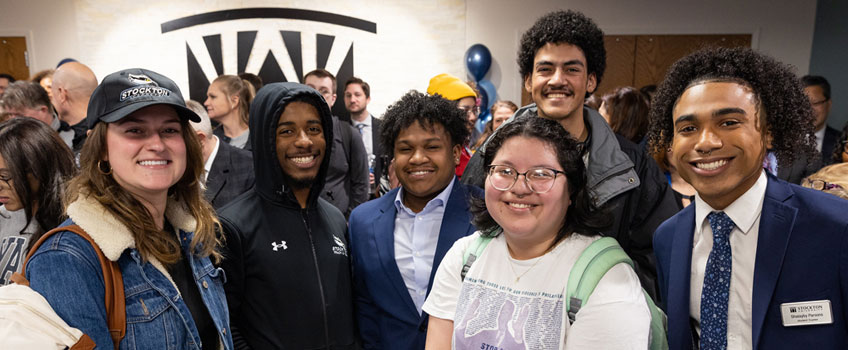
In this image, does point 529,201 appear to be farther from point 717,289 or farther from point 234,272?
point 234,272

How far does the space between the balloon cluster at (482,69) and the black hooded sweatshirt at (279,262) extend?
517 cm

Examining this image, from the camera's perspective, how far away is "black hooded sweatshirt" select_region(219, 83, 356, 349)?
1758mm

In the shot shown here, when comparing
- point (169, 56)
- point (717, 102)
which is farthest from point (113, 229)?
point (169, 56)

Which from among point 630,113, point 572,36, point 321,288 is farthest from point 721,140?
point 630,113

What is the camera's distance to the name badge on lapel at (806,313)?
1245mm

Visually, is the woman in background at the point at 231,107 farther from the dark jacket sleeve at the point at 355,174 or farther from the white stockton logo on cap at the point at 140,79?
the white stockton logo on cap at the point at 140,79

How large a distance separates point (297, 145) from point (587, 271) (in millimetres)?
1147

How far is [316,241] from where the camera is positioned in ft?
6.22

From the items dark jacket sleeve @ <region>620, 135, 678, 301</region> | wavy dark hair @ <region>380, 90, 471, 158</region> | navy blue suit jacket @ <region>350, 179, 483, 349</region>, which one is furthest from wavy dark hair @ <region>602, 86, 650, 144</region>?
navy blue suit jacket @ <region>350, 179, 483, 349</region>

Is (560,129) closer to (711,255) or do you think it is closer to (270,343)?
(711,255)

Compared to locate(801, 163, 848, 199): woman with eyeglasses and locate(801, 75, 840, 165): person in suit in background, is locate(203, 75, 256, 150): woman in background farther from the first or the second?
locate(801, 75, 840, 165): person in suit in background

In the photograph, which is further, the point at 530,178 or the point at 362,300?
the point at 362,300

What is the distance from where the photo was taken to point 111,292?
1261mm

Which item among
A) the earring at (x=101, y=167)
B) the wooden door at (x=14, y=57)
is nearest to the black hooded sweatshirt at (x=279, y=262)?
the earring at (x=101, y=167)
